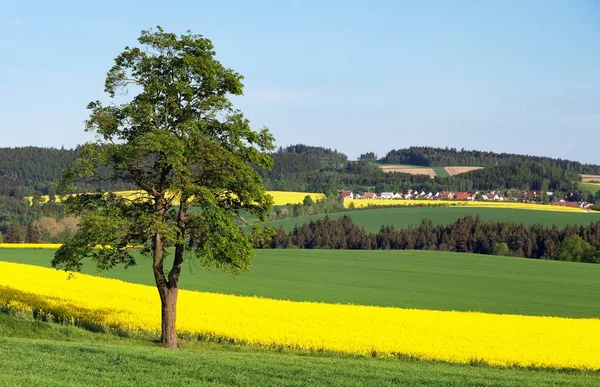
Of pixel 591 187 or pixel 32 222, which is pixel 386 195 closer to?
pixel 591 187

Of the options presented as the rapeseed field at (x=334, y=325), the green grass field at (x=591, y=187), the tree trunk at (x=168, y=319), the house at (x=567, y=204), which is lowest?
the rapeseed field at (x=334, y=325)

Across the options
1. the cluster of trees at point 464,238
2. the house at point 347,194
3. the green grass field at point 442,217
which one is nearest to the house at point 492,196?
the house at point 347,194

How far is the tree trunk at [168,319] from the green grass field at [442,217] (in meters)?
85.6

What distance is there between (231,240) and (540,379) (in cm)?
1112

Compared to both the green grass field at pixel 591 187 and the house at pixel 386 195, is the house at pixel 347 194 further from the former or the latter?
the green grass field at pixel 591 187

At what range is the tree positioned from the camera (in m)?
25.7

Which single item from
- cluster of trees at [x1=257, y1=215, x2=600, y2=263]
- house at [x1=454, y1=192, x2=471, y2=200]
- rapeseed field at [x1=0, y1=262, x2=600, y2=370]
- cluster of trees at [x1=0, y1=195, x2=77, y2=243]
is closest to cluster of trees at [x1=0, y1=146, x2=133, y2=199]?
cluster of trees at [x1=0, y1=195, x2=77, y2=243]

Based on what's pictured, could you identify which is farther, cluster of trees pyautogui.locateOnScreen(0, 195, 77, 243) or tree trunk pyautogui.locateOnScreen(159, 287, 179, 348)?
cluster of trees pyautogui.locateOnScreen(0, 195, 77, 243)

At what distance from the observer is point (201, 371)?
17750 mm

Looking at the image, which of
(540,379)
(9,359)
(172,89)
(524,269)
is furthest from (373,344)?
(524,269)

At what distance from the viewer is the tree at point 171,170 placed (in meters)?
25.7

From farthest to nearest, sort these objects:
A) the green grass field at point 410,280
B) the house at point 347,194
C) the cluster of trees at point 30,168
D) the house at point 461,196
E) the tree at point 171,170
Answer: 1. the house at point 347,194
2. the house at point 461,196
3. the cluster of trees at point 30,168
4. the green grass field at point 410,280
5. the tree at point 171,170

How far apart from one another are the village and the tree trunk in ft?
476

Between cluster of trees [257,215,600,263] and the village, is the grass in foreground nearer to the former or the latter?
cluster of trees [257,215,600,263]
